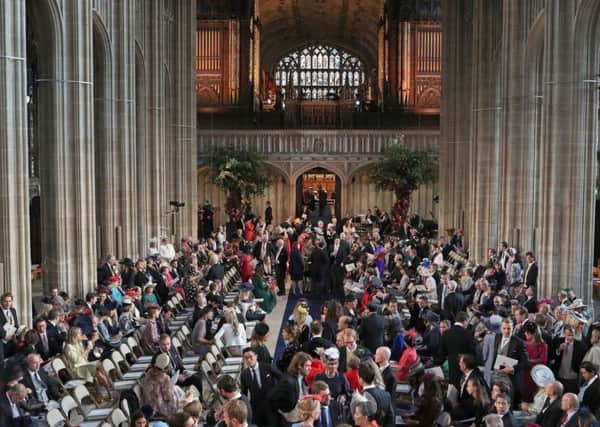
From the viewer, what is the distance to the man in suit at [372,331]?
406 inches

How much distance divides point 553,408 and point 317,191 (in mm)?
29413

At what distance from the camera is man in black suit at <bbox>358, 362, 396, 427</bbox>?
703cm

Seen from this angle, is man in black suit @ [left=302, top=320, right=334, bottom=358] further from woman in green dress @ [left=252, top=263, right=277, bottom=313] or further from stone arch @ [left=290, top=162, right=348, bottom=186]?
stone arch @ [left=290, top=162, right=348, bottom=186]

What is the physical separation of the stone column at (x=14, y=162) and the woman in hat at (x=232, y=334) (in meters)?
3.54

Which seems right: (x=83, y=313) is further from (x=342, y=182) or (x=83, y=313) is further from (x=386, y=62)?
(x=386, y=62)

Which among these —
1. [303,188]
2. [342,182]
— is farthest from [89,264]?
[303,188]

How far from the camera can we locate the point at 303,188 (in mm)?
37656

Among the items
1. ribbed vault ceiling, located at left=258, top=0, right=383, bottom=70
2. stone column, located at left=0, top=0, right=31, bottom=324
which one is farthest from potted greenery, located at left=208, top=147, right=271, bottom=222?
stone column, located at left=0, top=0, right=31, bottom=324

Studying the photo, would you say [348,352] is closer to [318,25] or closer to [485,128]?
[485,128]

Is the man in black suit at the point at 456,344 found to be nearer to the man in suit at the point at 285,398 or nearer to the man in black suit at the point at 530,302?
the man in suit at the point at 285,398

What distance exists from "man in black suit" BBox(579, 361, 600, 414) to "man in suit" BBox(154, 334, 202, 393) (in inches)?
165

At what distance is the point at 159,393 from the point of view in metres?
7.80

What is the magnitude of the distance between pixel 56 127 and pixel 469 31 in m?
16.3

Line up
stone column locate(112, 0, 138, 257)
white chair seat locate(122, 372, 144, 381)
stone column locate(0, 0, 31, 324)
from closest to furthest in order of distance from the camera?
1. white chair seat locate(122, 372, 144, 381)
2. stone column locate(0, 0, 31, 324)
3. stone column locate(112, 0, 138, 257)
